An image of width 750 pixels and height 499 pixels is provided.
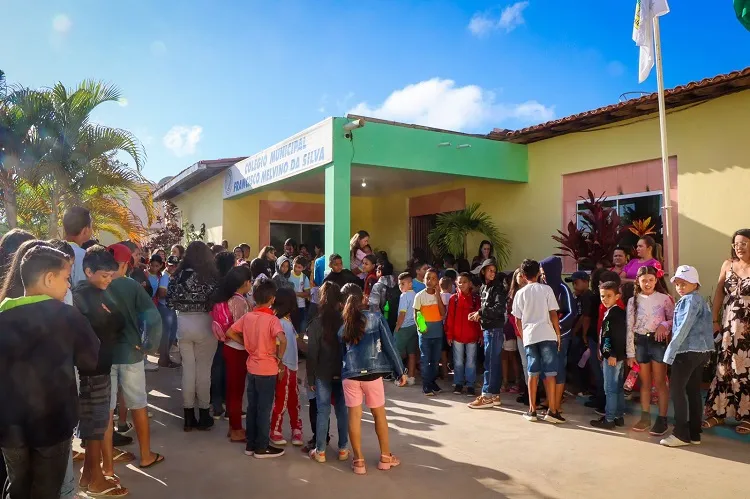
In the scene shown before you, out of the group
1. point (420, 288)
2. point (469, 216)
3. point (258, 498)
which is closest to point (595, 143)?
point (469, 216)

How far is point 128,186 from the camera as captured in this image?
10164 mm

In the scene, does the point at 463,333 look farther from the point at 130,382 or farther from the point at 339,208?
the point at 130,382

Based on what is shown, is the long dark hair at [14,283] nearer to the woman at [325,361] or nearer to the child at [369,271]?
the woman at [325,361]

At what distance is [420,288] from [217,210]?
7866 millimetres

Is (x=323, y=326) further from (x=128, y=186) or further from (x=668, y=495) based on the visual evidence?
(x=128, y=186)

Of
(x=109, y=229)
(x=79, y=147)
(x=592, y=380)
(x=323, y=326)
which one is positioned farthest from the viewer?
(x=109, y=229)

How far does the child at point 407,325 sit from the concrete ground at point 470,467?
1794mm

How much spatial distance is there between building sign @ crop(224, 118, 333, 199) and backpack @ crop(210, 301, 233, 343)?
405cm

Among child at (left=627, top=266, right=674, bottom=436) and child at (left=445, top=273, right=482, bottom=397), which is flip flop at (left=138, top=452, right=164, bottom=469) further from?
child at (left=627, top=266, right=674, bottom=436)

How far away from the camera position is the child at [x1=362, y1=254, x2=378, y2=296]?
7.98 metres

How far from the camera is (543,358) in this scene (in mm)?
5625

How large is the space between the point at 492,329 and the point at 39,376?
4.81 m

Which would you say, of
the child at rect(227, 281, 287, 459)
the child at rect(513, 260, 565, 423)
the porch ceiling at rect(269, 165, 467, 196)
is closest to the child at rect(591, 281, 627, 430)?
the child at rect(513, 260, 565, 423)

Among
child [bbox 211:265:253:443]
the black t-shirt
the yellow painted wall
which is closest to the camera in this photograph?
the black t-shirt
